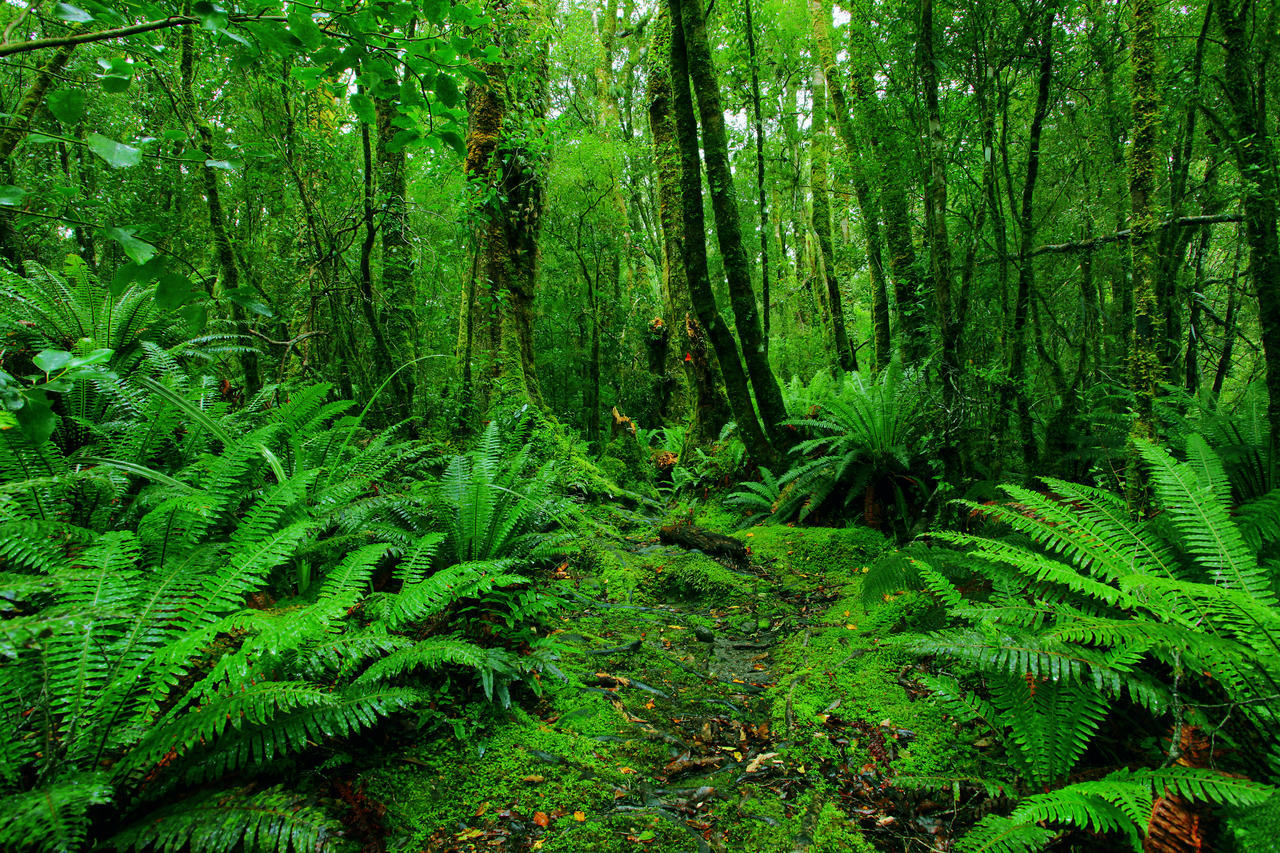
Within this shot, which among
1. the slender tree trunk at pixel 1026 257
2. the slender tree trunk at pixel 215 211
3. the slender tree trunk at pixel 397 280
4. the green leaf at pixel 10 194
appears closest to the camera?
the green leaf at pixel 10 194

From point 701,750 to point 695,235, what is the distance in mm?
4013

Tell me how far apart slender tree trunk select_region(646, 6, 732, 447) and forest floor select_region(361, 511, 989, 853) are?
3331 millimetres

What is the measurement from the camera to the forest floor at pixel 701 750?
153cm

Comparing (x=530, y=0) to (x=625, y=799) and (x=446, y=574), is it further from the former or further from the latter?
(x=625, y=799)

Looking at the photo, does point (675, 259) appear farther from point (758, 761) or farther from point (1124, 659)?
point (1124, 659)

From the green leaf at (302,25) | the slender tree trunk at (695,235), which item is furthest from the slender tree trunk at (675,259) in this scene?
the green leaf at (302,25)

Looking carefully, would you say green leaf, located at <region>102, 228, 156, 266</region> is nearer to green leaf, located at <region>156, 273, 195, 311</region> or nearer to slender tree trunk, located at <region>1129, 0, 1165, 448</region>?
green leaf, located at <region>156, 273, 195, 311</region>

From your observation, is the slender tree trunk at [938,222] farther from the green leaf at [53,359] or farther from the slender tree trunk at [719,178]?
the green leaf at [53,359]

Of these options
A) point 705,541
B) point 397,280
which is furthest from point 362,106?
point 397,280

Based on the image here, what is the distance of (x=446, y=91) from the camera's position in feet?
4.42

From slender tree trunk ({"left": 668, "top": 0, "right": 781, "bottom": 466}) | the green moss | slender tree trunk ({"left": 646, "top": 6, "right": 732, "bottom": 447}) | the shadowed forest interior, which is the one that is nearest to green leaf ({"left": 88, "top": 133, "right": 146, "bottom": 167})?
the shadowed forest interior

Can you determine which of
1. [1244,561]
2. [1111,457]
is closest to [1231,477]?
[1111,457]

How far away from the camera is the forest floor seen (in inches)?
60.4

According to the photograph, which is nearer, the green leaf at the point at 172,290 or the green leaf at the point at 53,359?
the green leaf at the point at 53,359
